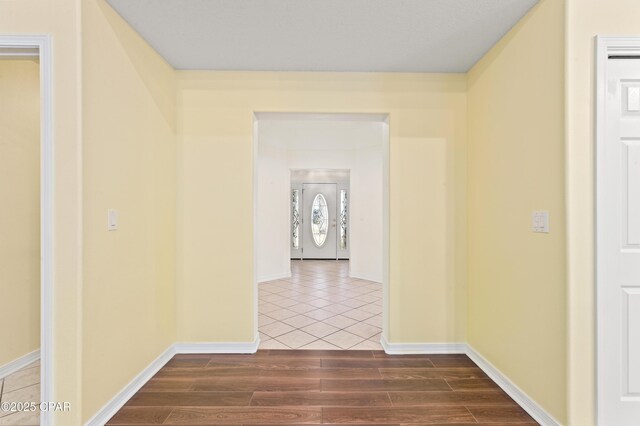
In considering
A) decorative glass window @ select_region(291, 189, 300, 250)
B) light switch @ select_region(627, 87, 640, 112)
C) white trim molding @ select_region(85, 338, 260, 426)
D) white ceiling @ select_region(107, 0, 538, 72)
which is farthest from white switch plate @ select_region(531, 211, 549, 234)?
decorative glass window @ select_region(291, 189, 300, 250)

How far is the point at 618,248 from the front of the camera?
5.16 feet

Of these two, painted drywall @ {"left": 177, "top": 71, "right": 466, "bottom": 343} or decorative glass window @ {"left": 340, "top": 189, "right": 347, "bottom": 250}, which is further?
decorative glass window @ {"left": 340, "top": 189, "right": 347, "bottom": 250}

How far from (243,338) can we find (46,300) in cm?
147

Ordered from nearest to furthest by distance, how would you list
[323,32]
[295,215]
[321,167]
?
1. [323,32]
2. [321,167]
3. [295,215]

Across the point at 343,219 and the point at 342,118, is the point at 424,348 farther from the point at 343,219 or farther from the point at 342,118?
the point at 343,219

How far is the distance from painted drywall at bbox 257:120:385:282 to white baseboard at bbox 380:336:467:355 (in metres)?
2.60

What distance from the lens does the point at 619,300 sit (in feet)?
5.19

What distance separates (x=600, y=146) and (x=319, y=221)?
20.7 feet

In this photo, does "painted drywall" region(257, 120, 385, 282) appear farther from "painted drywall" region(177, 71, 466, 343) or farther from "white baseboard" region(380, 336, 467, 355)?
"white baseboard" region(380, 336, 467, 355)

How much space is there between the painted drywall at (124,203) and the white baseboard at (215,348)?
0.15 m

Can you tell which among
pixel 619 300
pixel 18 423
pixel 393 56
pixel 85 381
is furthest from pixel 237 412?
pixel 393 56

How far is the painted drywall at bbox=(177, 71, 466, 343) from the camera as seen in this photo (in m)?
2.61

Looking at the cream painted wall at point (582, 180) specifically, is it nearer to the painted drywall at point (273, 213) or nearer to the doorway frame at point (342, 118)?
the doorway frame at point (342, 118)

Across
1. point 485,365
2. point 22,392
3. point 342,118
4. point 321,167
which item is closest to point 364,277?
point 321,167
